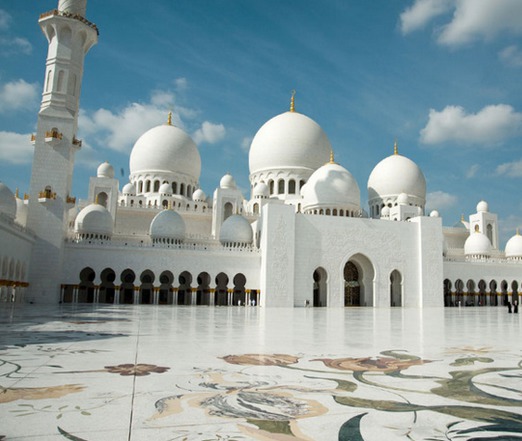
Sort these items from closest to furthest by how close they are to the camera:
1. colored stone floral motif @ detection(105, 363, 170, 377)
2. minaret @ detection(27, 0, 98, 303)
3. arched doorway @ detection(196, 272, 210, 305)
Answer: colored stone floral motif @ detection(105, 363, 170, 377) → minaret @ detection(27, 0, 98, 303) → arched doorway @ detection(196, 272, 210, 305)

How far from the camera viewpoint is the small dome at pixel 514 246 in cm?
2895

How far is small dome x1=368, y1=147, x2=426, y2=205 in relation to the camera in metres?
29.8

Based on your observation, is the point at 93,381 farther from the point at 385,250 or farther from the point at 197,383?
the point at 385,250

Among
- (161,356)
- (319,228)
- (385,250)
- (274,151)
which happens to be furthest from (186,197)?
(161,356)

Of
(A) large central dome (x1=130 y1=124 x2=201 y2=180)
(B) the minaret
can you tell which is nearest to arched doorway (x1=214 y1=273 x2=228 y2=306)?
(B) the minaret

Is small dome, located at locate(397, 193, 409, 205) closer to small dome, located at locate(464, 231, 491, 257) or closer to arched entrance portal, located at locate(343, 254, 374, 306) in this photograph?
small dome, located at locate(464, 231, 491, 257)

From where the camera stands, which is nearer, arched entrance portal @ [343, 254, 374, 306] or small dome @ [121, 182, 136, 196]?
arched entrance portal @ [343, 254, 374, 306]

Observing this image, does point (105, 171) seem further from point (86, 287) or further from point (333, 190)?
point (333, 190)

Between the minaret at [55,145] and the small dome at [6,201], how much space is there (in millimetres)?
1088

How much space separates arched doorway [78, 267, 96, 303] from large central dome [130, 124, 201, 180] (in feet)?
29.0

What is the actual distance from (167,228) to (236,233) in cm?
329

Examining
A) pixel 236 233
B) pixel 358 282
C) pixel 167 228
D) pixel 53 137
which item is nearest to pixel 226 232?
pixel 236 233

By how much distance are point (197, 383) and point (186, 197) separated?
1059 inches

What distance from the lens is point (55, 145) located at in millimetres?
18109
